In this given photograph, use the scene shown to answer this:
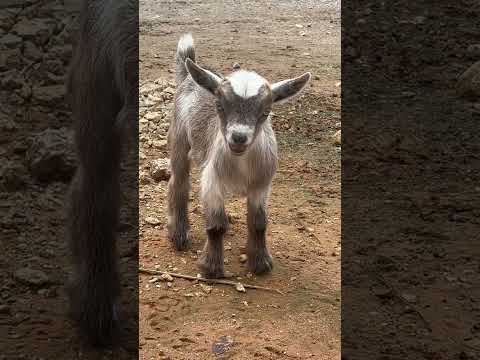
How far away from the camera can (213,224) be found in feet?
7.67

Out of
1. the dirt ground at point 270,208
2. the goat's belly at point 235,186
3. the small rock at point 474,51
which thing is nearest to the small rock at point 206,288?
the dirt ground at point 270,208

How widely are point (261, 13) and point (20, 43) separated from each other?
1403 millimetres

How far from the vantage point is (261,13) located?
3.75 m

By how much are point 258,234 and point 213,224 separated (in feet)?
0.52

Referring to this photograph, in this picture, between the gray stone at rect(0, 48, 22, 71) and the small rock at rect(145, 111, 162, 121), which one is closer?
the gray stone at rect(0, 48, 22, 71)

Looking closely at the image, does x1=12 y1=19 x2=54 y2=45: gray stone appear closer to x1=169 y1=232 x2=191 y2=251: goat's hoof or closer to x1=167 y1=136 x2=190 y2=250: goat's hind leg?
x1=167 y1=136 x2=190 y2=250: goat's hind leg

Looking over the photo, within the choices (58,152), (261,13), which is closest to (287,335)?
(58,152)

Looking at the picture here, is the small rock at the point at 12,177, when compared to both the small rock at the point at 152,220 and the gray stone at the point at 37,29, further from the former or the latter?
the gray stone at the point at 37,29

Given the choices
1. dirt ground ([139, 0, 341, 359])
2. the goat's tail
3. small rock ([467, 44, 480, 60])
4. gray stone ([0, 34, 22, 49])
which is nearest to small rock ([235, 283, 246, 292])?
dirt ground ([139, 0, 341, 359])

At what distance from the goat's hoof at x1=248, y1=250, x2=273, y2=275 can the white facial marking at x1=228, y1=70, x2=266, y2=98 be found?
611 millimetres

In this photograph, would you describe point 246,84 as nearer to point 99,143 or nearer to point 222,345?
point 99,143

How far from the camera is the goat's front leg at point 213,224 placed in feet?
7.51

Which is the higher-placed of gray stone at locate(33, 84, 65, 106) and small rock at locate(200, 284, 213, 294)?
gray stone at locate(33, 84, 65, 106)

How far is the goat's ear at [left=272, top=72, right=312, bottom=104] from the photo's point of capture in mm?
1968
